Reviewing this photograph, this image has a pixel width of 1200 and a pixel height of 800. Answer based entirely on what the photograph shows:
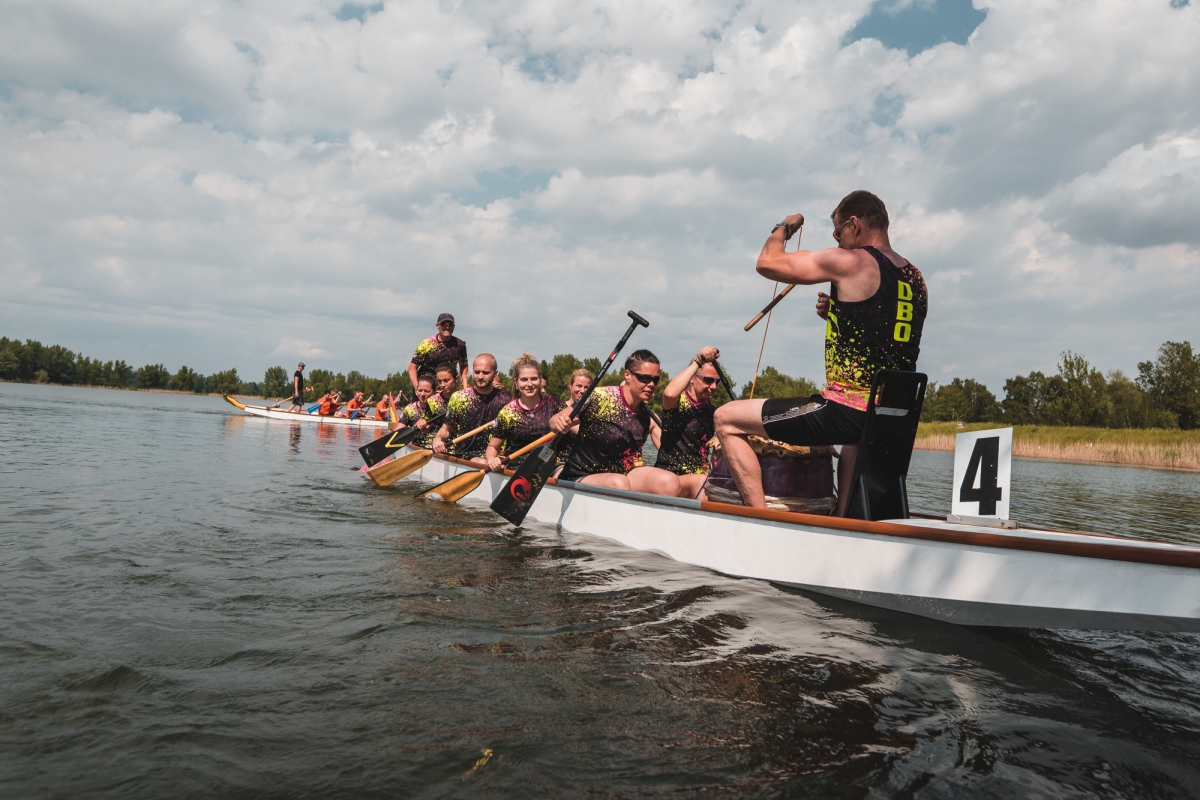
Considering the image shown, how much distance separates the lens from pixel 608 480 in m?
6.30

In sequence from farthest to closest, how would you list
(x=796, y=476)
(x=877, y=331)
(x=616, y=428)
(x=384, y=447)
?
1. (x=384, y=447)
2. (x=616, y=428)
3. (x=796, y=476)
4. (x=877, y=331)

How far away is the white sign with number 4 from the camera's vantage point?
3541mm

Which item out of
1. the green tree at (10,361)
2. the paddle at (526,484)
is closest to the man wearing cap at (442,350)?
the paddle at (526,484)

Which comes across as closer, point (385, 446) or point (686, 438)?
point (686, 438)

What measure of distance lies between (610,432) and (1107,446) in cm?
2949

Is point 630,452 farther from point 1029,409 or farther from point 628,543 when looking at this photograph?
point 1029,409

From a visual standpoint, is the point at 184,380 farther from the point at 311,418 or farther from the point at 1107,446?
the point at 1107,446

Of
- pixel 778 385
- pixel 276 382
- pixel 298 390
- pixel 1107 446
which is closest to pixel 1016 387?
pixel 778 385

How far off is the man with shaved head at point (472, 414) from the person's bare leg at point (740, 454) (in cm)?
504

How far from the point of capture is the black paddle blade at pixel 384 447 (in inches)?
445

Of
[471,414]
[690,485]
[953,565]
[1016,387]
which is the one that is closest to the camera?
[953,565]

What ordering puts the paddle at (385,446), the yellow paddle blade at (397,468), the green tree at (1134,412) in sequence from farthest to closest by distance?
1. the green tree at (1134,412)
2. the paddle at (385,446)
3. the yellow paddle blade at (397,468)

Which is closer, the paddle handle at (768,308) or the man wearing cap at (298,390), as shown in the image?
the paddle handle at (768,308)

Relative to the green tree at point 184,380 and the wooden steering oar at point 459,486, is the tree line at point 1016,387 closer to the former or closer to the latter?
the green tree at point 184,380
